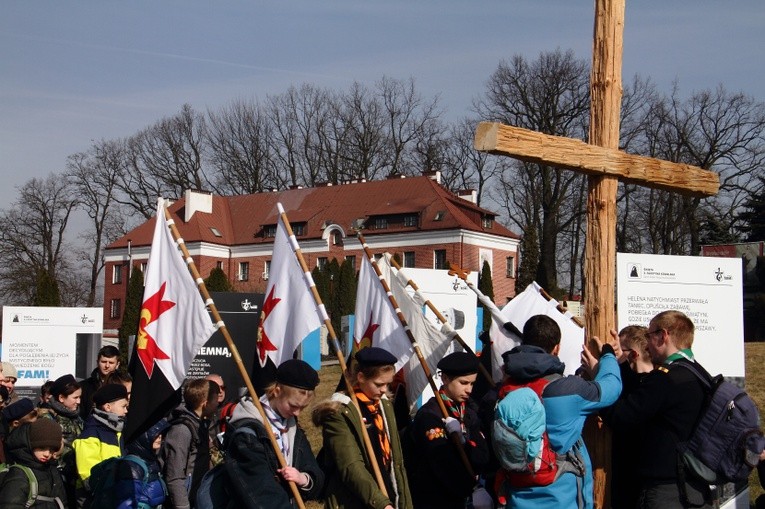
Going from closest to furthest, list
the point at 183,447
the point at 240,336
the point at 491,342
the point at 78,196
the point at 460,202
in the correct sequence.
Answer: the point at 183,447 → the point at 491,342 → the point at 240,336 → the point at 460,202 → the point at 78,196

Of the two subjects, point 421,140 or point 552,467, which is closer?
point 552,467

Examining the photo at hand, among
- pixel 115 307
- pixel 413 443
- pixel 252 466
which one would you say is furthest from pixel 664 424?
pixel 115 307

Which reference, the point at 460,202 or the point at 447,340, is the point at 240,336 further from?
the point at 460,202

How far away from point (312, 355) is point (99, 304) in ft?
215

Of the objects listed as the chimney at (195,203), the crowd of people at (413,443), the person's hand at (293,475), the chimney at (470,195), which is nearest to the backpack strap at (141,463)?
the crowd of people at (413,443)

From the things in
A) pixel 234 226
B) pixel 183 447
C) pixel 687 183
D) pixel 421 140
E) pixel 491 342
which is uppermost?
pixel 421 140

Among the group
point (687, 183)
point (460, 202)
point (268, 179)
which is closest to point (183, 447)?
point (687, 183)

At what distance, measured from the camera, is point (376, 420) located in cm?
617

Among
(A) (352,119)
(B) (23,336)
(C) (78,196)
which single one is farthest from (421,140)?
(B) (23,336)

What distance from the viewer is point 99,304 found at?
78875mm

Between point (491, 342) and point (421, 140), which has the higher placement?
point (421, 140)

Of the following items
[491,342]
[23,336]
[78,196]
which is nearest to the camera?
[491,342]

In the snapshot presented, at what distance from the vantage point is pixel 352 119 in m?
74.3

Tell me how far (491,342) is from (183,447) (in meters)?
2.37
